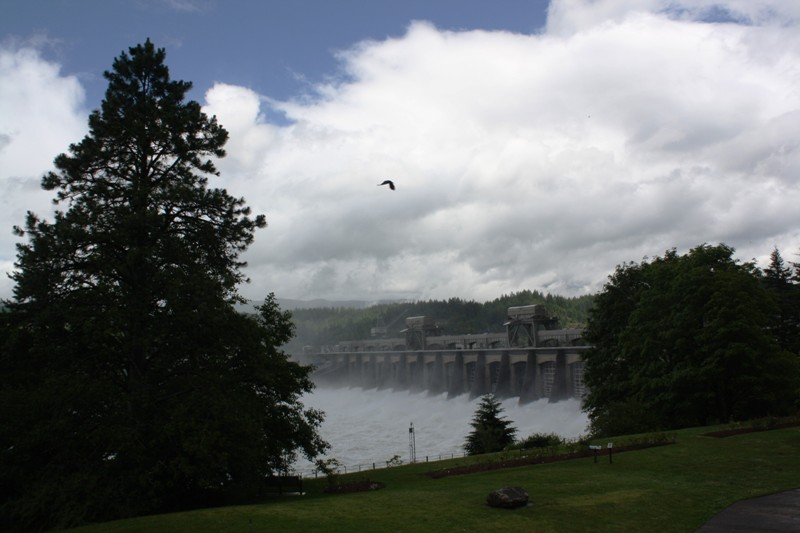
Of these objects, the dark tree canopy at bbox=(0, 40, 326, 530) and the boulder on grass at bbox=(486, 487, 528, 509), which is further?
the dark tree canopy at bbox=(0, 40, 326, 530)

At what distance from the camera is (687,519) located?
16.0 metres

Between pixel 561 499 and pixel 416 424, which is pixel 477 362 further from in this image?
pixel 561 499

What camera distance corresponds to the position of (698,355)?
38.0 m

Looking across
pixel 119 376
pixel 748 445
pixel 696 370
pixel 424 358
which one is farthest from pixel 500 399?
pixel 119 376

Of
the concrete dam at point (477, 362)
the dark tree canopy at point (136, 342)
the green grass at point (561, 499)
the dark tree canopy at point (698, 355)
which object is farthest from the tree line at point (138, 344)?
the concrete dam at point (477, 362)

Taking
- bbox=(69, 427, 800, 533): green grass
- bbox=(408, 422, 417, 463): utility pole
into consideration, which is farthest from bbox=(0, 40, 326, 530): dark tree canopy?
bbox=(408, 422, 417, 463): utility pole

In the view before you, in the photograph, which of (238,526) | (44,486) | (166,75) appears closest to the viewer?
(238,526)

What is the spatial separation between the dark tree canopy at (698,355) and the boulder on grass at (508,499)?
21.8 metres

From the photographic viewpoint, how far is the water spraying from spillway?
67.4 m

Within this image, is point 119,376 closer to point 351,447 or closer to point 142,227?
point 142,227

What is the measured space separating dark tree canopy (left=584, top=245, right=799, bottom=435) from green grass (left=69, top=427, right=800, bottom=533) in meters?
9.56

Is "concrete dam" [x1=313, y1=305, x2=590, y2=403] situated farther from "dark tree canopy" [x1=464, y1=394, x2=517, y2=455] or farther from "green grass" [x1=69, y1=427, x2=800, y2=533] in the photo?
"green grass" [x1=69, y1=427, x2=800, y2=533]

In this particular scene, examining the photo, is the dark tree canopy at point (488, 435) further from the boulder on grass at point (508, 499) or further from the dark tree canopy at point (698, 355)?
the boulder on grass at point (508, 499)

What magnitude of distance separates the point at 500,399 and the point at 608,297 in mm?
50861
